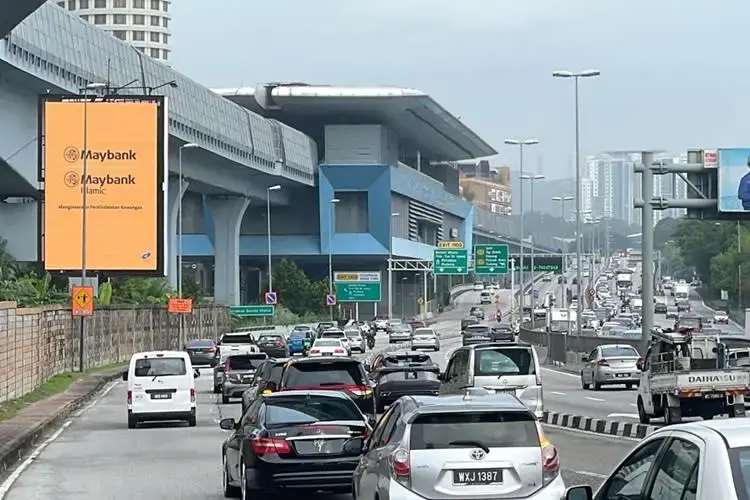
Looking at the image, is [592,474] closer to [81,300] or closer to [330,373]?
[330,373]

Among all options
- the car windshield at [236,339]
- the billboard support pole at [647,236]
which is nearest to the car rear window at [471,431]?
the billboard support pole at [647,236]

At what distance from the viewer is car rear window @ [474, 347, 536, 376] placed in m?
27.1

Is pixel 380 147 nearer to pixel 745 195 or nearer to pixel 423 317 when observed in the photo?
pixel 423 317

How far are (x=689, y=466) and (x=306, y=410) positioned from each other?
398 inches

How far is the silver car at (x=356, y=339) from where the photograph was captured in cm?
7701

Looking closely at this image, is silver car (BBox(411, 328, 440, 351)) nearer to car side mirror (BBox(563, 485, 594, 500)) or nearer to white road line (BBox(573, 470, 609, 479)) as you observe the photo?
white road line (BBox(573, 470, 609, 479))

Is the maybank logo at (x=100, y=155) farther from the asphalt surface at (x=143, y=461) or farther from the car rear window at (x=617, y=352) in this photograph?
the asphalt surface at (x=143, y=461)

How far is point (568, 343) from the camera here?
62250mm

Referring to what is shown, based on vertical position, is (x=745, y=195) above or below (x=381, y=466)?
above

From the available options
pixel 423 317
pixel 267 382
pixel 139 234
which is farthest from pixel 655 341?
pixel 423 317

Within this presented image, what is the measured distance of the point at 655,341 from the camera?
28.5 m

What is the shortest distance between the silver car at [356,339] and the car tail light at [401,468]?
64.2m

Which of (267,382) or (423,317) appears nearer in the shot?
(267,382)

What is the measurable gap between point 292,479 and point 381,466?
160 inches
